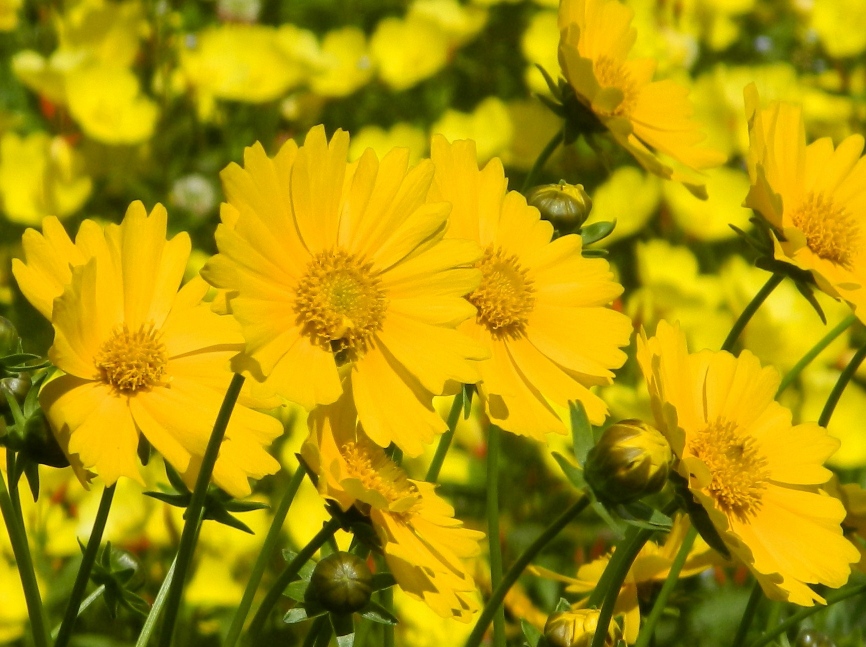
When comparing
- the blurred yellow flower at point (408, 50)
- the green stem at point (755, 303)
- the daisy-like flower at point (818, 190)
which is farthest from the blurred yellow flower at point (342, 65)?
the green stem at point (755, 303)

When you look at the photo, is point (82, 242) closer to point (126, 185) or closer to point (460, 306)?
point (460, 306)

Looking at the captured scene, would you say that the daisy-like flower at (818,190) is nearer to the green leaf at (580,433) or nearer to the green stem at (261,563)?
the green leaf at (580,433)

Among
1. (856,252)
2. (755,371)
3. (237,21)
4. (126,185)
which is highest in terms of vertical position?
(237,21)

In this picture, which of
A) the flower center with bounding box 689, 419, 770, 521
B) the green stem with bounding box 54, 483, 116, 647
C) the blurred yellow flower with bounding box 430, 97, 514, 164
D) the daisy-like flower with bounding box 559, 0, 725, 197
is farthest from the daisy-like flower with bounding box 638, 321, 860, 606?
the blurred yellow flower with bounding box 430, 97, 514, 164

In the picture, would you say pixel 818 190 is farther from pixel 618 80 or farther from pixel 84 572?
pixel 84 572

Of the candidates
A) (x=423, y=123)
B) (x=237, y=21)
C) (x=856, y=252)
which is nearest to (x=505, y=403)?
(x=856, y=252)

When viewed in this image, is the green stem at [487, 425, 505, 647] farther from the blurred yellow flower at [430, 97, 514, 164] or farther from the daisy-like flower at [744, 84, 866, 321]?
the blurred yellow flower at [430, 97, 514, 164]
